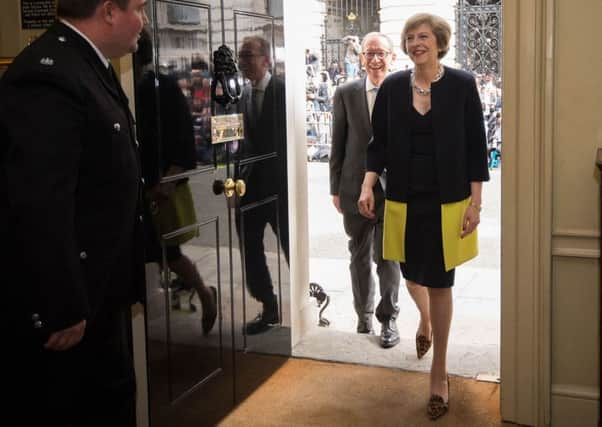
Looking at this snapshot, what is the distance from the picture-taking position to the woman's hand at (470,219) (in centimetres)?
329

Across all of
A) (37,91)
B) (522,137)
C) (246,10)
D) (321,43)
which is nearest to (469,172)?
(522,137)

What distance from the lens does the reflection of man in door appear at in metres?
3.52

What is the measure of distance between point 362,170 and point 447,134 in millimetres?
1112

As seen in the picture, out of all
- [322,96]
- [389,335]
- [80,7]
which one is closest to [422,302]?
[389,335]

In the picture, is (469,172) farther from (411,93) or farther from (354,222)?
(354,222)

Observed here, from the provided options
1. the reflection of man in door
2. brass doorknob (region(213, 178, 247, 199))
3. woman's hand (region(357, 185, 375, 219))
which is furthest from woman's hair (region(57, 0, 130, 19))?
woman's hand (region(357, 185, 375, 219))

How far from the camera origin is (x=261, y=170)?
3.67 meters

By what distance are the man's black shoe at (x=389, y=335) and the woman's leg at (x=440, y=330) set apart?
2.77ft

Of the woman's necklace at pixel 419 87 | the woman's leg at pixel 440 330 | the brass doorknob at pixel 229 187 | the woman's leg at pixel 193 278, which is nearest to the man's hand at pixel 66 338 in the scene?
the woman's leg at pixel 193 278

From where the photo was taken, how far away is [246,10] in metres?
3.43

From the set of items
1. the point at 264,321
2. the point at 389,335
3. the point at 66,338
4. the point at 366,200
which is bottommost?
the point at 389,335

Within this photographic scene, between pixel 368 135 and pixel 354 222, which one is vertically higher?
pixel 368 135

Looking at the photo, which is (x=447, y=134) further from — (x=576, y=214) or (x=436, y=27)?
(x=576, y=214)

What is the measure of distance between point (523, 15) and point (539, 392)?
1428 mm
